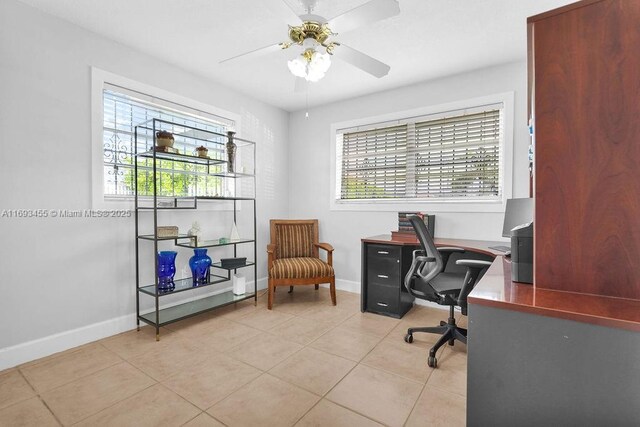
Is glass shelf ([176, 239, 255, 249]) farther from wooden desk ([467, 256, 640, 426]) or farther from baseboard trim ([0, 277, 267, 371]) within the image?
wooden desk ([467, 256, 640, 426])

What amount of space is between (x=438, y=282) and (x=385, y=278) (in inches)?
32.3

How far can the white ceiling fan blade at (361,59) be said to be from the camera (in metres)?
2.00

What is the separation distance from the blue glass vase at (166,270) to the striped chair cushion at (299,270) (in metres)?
1.00

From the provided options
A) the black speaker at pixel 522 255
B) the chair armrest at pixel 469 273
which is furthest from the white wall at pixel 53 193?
the black speaker at pixel 522 255

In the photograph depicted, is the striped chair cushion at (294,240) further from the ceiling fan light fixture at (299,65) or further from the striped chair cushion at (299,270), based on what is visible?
the ceiling fan light fixture at (299,65)

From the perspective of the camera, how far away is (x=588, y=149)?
108 cm

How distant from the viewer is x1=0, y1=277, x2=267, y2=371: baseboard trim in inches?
85.5

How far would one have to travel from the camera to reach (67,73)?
2418 mm

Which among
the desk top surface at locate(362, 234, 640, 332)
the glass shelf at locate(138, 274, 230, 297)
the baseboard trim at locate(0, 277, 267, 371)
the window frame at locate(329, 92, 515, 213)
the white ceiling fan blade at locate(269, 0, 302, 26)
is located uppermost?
the white ceiling fan blade at locate(269, 0, 302, 26)

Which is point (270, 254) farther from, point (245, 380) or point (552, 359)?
point (552, 359)

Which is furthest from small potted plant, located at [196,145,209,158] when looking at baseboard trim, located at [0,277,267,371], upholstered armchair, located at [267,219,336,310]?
baseboard trim, located at [0,277,267,371]

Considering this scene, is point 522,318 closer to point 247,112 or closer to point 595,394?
point 595,394

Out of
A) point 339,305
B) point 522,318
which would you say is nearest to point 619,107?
point 522,318

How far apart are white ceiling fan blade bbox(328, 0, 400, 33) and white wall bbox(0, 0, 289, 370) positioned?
214 cm
